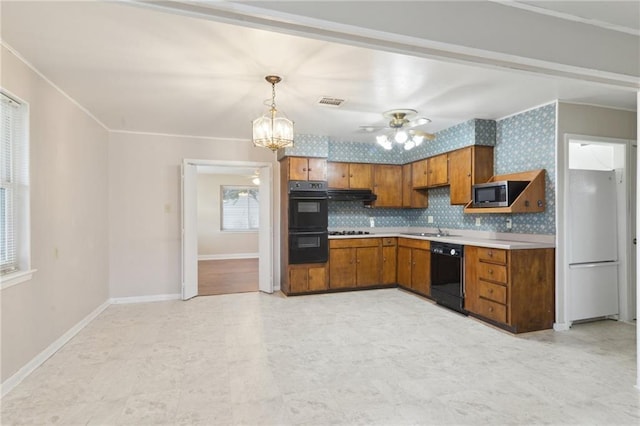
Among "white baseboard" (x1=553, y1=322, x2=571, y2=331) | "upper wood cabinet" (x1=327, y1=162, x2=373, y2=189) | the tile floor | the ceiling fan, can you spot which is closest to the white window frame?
the tile floor

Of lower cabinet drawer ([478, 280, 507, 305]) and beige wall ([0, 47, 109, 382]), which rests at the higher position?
beige wall ([0, 47, 109, 382])

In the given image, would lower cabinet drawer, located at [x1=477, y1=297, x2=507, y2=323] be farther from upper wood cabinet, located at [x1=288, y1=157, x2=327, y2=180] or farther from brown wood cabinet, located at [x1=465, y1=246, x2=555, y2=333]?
upper wood cabinet, located at [x1=288, y1=157, x2=327, y2=180]

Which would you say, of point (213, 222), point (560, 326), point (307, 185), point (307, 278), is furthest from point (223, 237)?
point (560, 326)

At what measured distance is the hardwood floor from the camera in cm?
603

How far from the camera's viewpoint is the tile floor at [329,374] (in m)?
2.26

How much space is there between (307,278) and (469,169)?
2.92 meters

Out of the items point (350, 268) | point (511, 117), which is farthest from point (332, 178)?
point (511, 117)

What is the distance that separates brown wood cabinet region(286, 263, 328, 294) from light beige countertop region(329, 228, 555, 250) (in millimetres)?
558

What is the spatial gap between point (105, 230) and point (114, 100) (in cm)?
208

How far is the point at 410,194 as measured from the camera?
Result: 20.5 ft

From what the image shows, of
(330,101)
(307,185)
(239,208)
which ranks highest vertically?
(330,101)

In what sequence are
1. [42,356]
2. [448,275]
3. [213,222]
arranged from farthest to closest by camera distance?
[213,222]
[448,275]
[42,356]

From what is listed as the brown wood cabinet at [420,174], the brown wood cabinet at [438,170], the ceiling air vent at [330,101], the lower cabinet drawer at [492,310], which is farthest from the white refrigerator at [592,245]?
the ceiling air vent at [330,101]

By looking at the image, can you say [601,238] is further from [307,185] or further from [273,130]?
[273,130]
